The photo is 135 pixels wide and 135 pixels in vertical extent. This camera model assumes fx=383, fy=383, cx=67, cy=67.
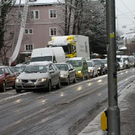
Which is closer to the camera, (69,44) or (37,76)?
(37,76)

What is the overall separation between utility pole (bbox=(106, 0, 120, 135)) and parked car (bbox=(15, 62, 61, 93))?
1332cm

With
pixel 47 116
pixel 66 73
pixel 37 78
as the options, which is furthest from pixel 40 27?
pixel 47 116

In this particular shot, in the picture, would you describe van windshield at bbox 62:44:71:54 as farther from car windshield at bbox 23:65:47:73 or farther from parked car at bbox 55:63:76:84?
car windshield at bbox 23:65:47:73

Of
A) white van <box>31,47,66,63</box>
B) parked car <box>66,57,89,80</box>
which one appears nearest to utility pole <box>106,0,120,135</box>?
white van <box>31,47,66,63</box>

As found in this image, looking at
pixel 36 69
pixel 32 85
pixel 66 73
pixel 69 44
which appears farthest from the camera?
pixel 69 44

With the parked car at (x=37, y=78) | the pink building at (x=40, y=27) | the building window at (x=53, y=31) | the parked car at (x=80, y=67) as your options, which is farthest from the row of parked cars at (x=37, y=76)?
the building window at (x=53, y=31)

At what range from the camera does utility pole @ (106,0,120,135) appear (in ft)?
21.6

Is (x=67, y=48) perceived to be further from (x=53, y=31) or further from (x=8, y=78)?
(x=53, y=31)

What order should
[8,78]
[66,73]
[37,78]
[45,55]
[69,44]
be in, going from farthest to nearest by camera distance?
[69,44]
[45,55]
[66,73]
[8,78]
[37,78]

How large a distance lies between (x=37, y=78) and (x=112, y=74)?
44.7 feet

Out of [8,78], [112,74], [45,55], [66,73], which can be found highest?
[45,55]

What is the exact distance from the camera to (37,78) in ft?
65.5

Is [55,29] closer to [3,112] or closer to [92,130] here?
[3,112]

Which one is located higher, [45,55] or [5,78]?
[45,55]
